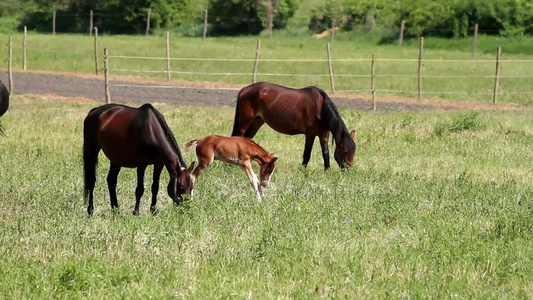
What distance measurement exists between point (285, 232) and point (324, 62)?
28650 millimetres

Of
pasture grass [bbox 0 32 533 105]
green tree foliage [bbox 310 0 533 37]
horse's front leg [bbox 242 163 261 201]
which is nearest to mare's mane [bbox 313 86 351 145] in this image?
horse's front leg [bbox 242 163 261 201]

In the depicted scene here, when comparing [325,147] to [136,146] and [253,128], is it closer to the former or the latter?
[253,128]

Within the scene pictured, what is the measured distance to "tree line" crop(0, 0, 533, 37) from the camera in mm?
48688

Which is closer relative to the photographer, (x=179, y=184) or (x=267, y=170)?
(x=179, y=184)

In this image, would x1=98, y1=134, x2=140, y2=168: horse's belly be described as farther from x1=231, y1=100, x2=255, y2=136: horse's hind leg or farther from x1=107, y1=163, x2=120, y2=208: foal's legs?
x1=231, y1=100, x2=255, y2=136: horse's hind leg

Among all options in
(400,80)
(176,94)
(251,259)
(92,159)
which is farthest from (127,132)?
(400,80)

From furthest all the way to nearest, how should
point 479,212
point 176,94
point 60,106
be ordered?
point 176,94 → point 60,106 → point 479,212

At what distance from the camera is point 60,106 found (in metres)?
22.3

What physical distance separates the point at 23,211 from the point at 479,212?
200 inches

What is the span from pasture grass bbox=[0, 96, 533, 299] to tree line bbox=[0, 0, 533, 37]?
117 ft

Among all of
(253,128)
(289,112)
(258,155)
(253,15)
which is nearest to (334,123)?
(289,112)

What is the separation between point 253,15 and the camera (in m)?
56.4

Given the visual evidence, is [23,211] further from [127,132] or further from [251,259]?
[251,259]

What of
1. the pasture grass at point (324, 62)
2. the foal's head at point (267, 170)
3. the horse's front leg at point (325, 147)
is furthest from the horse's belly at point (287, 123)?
the pasture grass at point (324, 62)
